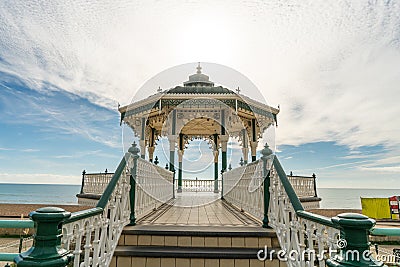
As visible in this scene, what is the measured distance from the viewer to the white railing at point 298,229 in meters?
1.94

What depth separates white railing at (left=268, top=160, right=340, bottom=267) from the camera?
76.4 inches

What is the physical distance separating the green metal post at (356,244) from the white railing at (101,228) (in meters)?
1.80

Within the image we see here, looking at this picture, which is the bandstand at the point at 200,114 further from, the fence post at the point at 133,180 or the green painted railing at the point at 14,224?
the green painted railing at the point at 14,224

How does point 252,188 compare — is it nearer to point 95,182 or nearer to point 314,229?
point 314,229

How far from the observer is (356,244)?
133cm

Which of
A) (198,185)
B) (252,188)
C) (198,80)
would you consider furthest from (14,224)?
(198,185)

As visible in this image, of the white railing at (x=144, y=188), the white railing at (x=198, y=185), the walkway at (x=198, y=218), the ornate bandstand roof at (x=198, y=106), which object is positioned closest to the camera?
the walkway at (x=198, y=218)

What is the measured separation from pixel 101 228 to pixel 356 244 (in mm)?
2308

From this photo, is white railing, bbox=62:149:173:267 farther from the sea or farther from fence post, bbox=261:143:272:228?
the sea

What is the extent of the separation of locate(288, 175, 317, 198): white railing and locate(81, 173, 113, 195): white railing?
8054 mm

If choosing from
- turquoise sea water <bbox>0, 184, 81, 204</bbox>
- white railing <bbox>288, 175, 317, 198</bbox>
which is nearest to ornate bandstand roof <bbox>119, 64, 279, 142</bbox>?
white railing <bbox>288, 175, 317, 198</bbox>

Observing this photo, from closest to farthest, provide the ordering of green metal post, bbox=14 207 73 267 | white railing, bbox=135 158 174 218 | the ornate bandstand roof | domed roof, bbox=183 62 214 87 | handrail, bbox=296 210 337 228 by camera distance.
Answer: green metal post, bbox=14 207 73 267 < handrail, bbox=296 210 337 228 < white railing, bbox=135 158 174 218 < the ornate bandstand roof < domed roof, bbox=183 62 214 87

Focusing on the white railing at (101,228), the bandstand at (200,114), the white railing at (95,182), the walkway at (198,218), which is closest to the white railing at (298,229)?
the walkway at (198,218)

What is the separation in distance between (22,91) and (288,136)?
16.9 metres
